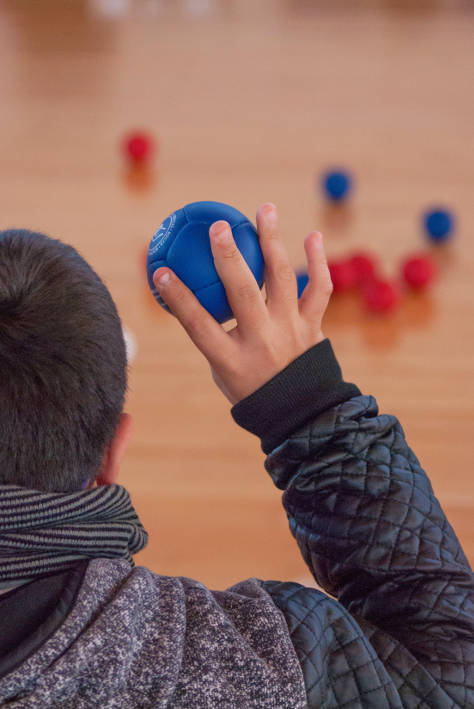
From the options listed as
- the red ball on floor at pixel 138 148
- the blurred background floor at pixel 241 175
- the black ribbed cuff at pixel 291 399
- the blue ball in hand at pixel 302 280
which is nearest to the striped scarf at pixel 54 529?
the black ribbed cuff at pixel 291 399

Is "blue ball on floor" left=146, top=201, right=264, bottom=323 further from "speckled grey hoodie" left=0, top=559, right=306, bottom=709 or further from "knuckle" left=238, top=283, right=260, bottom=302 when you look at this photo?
"speckled grey hoodie" left=0, top=559, right=306, bottom=709

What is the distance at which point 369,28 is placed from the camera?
281cm

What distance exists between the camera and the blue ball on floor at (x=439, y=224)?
5.90 ft

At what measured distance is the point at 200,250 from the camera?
92cm

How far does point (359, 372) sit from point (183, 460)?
39cm

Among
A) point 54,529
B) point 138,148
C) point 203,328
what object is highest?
point 138,148

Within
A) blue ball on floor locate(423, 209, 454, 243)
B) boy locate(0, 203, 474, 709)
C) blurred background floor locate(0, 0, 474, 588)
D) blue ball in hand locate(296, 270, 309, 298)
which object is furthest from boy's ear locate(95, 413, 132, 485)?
blue ball on floor locate(423, 209, 454, 243)

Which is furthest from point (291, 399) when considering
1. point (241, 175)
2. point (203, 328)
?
point (241, 175)

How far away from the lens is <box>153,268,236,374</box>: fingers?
76 cm

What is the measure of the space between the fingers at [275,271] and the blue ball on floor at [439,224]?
1.08 metres

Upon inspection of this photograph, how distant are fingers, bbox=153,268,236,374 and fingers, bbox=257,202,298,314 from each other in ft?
0.19

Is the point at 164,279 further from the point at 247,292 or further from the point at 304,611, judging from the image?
the point at 304,611

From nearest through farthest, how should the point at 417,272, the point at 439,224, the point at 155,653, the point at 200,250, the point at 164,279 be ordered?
the point at 155,653, the point at 164,279, the point at 200,250, the point at 417,272, the point at 439,224

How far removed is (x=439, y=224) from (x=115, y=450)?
131 cm
